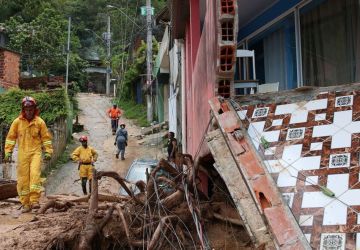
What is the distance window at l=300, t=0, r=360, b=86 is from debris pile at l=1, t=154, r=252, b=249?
271cm

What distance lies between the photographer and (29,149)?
8.22 m

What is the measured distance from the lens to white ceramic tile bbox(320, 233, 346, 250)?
11.6ft

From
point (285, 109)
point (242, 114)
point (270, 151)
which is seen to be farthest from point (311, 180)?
point (242, 114)

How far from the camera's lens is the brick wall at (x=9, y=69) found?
24766 millimetres

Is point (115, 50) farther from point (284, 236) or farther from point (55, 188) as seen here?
point (284, 236)

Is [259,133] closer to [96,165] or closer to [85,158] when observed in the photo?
[85,158]

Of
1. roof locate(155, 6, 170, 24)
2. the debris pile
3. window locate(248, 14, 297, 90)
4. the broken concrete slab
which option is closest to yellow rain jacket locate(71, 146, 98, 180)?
window locate(248, 14, 297, 90)

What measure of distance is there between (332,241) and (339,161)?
0.92m

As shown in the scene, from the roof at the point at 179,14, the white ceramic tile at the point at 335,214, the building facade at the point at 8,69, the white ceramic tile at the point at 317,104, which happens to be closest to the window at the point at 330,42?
the white ceramic tile at the point at 317,104

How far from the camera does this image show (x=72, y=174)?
18.9 m

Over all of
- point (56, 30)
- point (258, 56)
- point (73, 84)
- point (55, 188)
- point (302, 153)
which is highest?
point (56, 30)

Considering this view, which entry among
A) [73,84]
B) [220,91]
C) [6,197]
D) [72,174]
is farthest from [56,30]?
[220,91]

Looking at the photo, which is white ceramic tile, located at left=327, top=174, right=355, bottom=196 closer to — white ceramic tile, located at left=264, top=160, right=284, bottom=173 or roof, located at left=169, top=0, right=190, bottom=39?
white ceramic tile, located at left=264, top=160, right=284, bottom=173

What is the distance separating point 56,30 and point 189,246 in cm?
3043
